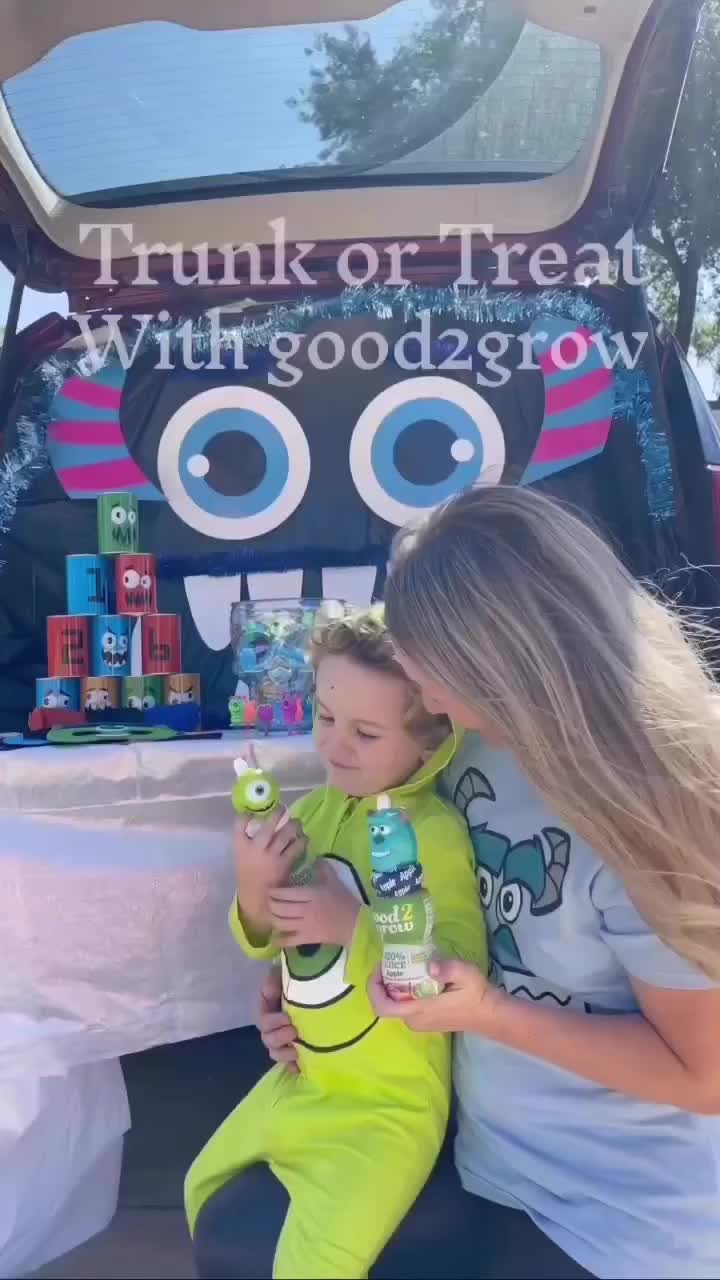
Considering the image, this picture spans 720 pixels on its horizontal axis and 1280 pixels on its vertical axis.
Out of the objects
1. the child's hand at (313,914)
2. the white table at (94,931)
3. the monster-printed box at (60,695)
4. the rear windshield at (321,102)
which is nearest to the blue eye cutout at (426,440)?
the rear windshield at (321,102)

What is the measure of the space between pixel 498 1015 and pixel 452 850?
0.28 m

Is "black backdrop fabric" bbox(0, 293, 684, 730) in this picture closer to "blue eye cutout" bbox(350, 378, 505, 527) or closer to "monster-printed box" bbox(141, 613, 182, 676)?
"blue eye cutout" bbox(350, 378, 505, 527)

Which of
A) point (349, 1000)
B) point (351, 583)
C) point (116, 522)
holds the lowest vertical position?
point (349, 1000)

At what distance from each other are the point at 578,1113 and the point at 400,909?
0.33m

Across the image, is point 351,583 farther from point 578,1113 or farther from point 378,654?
point 578,1113

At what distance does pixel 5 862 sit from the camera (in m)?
1.84

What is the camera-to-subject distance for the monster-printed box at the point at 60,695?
95.8 inches

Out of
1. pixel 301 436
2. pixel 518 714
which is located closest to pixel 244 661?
pixel 301 436

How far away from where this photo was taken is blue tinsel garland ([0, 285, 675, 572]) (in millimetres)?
2645

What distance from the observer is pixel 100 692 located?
2.40 m

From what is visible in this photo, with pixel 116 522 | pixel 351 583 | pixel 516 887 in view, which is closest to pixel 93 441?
pixel 116 522

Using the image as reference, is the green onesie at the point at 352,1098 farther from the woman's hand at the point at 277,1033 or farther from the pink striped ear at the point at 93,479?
the pink striped ear at the point at 93,479

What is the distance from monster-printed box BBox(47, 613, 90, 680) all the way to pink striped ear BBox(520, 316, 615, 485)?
1.04 metres

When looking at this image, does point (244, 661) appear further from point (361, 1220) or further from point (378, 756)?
point (361, 1220)
